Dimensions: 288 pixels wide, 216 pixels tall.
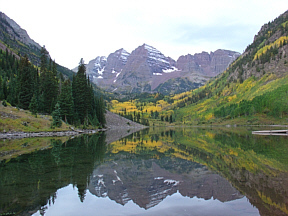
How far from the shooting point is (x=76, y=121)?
97125mm

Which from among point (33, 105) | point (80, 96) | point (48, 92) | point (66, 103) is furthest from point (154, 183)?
point (48, 92)

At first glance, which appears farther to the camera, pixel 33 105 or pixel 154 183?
pixel 33 105

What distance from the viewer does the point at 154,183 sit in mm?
18734

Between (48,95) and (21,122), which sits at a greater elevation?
(48,95)

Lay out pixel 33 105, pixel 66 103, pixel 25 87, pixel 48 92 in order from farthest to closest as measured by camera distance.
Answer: pixel 48 92
pixel 66 103
pixel 25 87
pixel 33 105

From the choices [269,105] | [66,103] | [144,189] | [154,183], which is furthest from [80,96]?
[269,105]

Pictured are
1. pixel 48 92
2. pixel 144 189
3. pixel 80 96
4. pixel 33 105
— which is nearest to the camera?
pixel 144 189

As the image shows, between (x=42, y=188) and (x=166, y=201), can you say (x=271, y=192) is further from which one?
(x=42, y=188)

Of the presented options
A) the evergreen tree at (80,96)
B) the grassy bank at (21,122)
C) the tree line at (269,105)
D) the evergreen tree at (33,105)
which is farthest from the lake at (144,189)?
the tree line at (269,105)

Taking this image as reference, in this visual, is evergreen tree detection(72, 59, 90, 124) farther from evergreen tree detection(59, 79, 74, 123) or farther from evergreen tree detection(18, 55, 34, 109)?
evergreen tree detection(18, 55, 34, 109)

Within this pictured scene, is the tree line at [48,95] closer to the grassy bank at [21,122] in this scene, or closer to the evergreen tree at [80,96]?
the evergreen tree at [80,96]

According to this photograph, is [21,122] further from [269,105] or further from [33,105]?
[269,105]

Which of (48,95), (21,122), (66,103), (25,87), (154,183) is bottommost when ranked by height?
(154,183)

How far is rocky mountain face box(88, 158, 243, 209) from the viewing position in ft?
50.1
